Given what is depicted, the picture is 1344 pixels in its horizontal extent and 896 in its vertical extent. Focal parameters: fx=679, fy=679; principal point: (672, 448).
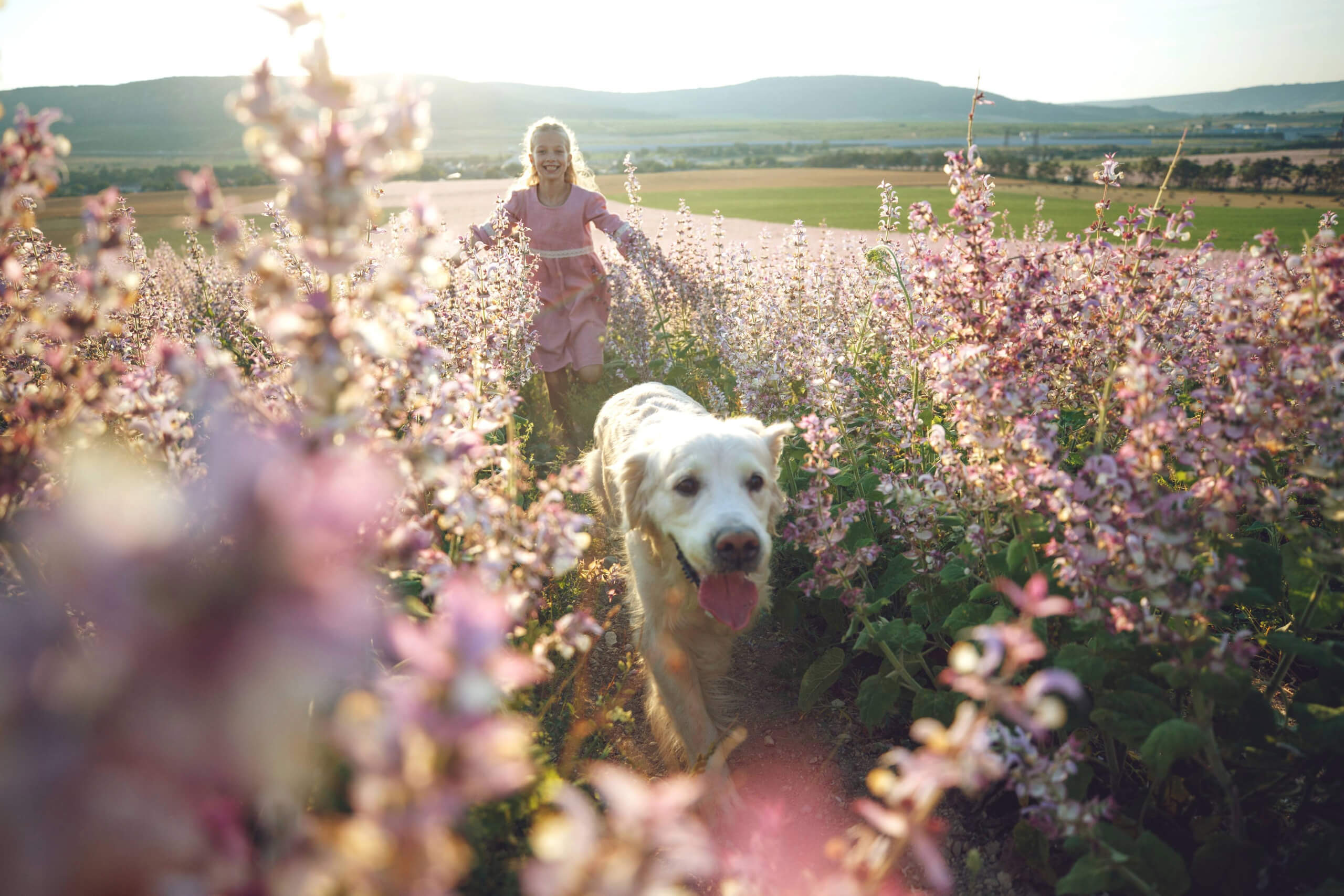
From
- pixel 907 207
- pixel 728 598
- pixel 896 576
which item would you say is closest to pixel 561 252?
pixel 728 598

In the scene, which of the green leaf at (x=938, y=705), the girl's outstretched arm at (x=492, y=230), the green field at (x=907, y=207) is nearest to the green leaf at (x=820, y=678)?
the green leaf at (x=938, y=705)

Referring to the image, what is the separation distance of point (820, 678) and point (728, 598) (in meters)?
0.59

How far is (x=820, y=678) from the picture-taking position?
3.33 metres

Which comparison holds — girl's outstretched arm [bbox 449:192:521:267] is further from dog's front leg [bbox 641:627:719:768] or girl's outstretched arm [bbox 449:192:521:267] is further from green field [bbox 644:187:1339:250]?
green field [bbox 644:187:1339:250]

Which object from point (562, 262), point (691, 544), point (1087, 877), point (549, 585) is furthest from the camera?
point (562, 262)

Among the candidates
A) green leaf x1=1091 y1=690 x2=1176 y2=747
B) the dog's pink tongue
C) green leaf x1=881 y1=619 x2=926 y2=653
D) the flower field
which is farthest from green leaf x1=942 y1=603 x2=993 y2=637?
the dog's pink tongue

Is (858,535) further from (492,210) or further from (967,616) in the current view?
(492,210)

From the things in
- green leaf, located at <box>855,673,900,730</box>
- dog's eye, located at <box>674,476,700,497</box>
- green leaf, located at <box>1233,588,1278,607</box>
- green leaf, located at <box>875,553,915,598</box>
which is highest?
green leaf, located at <box>1233,588,1278,607</box>

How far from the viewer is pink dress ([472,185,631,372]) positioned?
804cm

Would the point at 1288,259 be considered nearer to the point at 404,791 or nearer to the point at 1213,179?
the point at 404,791

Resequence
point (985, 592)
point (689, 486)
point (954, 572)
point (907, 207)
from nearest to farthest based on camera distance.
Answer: point (985, 592) → point (954, 572) → point (689, 486) → point (907, 207)

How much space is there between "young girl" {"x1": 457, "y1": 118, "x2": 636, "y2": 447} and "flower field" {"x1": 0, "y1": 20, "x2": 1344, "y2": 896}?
351 cm

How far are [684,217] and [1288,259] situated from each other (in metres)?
6.18

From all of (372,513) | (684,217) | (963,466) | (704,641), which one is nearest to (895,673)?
(963,466)
